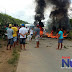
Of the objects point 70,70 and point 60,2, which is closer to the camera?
point 70,70

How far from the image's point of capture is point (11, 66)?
5.26m

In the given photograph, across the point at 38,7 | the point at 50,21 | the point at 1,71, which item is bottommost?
the point at 1,71

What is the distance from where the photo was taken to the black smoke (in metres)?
16.9

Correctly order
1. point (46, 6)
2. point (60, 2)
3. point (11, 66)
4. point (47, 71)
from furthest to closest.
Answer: point (46, 6)
point (60, 2)
point (11, 66)
point (47, 71)

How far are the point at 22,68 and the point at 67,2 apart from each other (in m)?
13.7

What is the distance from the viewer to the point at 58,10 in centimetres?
1716

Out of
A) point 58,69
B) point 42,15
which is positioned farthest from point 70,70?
point 42,15

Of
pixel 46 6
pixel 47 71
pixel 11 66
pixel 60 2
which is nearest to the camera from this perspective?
pixel 47 71

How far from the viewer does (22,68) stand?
16.3ft

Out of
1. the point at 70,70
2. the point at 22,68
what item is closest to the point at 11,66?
the point at 22,68

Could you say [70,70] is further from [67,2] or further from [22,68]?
[67,2]

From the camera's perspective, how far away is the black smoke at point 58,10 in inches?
666

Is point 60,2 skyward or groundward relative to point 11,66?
skyward

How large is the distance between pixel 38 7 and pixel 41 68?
13.7 metres
